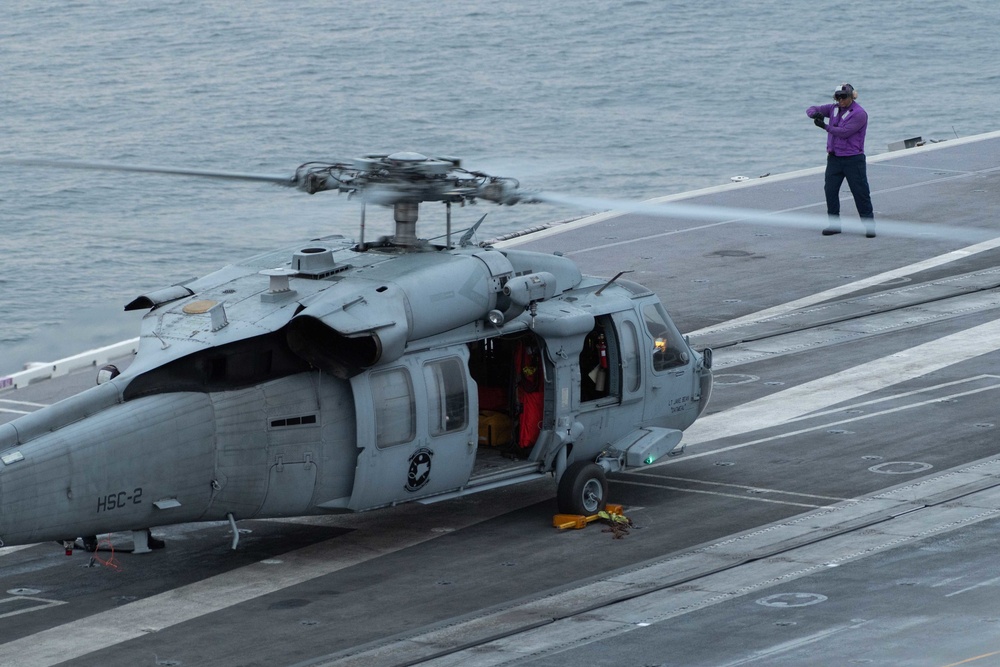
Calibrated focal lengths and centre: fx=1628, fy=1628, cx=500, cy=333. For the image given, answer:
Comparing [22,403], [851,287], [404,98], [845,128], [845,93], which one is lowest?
[22,403]

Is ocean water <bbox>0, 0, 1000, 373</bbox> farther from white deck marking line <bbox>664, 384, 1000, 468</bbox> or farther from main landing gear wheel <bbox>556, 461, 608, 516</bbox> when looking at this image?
main landing gear wheel <bbox>556, 461, 608, 516</bbox>

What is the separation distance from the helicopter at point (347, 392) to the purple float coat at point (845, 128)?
43.5ft

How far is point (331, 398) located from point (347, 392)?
7.4 inches

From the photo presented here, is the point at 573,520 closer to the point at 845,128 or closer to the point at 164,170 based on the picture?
the point at 164,170

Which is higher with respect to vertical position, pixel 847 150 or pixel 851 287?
pixel 847 150

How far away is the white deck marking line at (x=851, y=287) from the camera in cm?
2882

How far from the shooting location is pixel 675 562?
1727 centimetres

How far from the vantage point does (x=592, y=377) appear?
19688 millimetres

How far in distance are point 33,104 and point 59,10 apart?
3218cm

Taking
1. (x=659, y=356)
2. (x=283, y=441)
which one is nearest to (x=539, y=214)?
(x=659, y=356)

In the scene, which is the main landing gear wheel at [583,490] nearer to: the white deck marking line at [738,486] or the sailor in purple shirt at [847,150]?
the white deck marking line at [738,486]

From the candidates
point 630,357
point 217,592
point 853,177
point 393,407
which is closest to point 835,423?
point 630,357

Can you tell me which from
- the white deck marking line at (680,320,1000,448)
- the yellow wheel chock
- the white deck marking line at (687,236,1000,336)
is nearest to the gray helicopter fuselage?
the yellow wheel chock

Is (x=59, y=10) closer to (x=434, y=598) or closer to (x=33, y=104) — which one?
Answer: (x=33, y=104)
